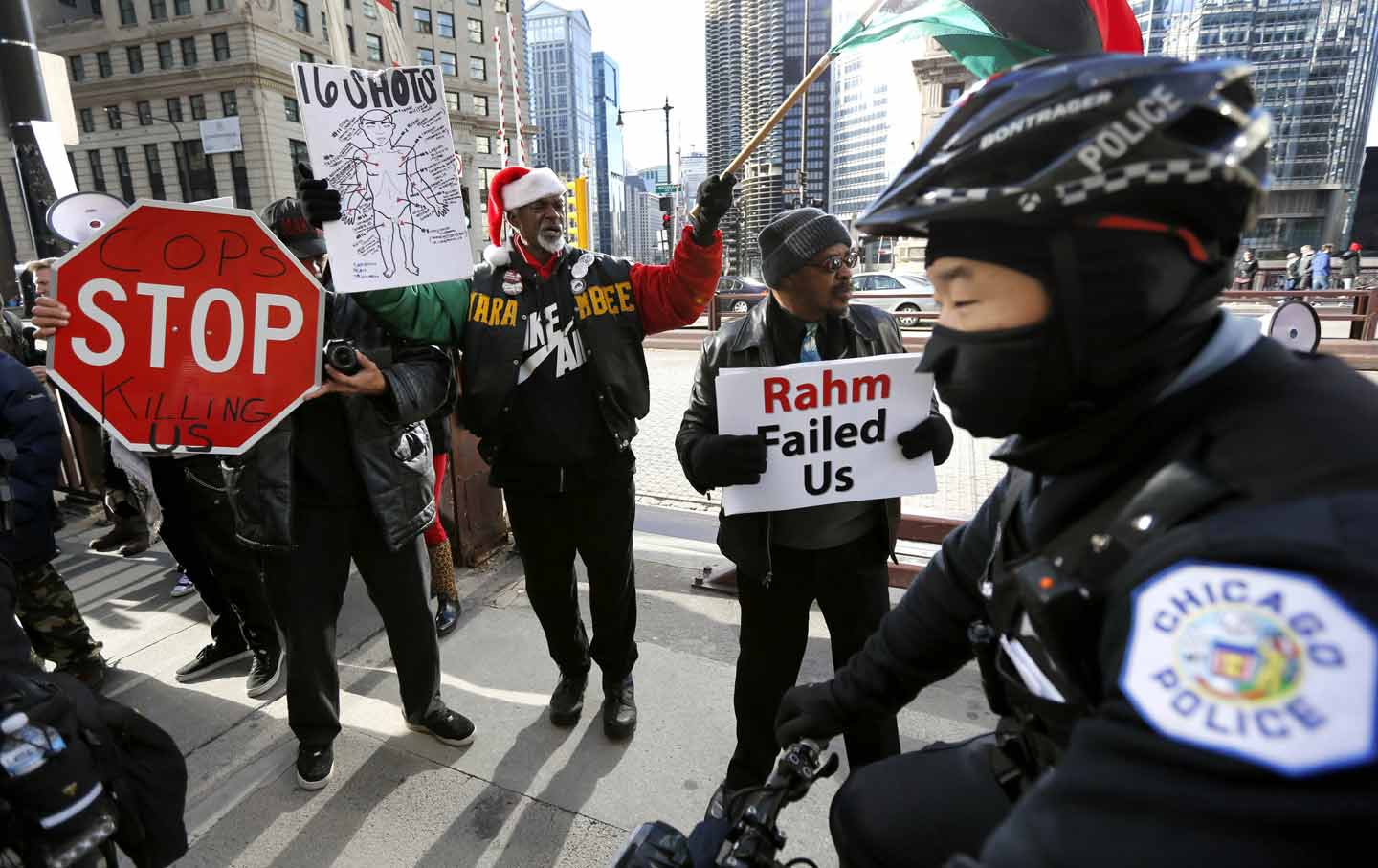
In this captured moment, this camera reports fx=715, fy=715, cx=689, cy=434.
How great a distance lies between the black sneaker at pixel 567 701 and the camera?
2.98 meters

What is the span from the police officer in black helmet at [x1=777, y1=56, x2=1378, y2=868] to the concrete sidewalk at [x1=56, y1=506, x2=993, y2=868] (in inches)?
62.0

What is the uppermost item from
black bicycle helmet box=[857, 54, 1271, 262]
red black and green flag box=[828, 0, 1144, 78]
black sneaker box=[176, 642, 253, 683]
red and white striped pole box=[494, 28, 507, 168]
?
red and white striped pole box=[494, 28, 507, 168]

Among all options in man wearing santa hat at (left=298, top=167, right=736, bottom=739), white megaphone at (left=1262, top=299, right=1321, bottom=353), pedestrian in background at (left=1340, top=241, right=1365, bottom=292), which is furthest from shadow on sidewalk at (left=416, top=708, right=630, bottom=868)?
pedestrian in background at (left=1340, top=241, right=1365, bottom=292)

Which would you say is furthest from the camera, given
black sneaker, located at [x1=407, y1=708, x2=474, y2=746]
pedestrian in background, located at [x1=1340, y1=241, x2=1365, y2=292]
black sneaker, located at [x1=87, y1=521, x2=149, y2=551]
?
pedestrian in background, located at [x1=1340, y1=241, x2=1365, y2=292]

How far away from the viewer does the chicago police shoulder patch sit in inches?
21.4

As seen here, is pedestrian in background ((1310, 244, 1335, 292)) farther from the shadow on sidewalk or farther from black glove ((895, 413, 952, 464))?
the shadow on sidewalk

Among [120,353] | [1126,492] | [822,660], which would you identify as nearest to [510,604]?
[822,660]

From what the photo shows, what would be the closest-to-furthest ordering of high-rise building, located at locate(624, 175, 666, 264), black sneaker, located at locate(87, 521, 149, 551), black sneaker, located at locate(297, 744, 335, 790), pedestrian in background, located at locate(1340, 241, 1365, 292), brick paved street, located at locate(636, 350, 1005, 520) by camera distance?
1. black sneaker, located at locate(297, 744, 335, 790)
2. black sneaker, located at locate(87, 521, 149, 551)
3. brick paved street, located at locate(636, 350, 1005, 520)
4. pedestrian in background, located at locate(1340, 241, 1365, 292)
5. high-rise building, located at locate(624, 175, 666, 264)

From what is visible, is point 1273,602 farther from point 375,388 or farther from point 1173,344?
point 375,388

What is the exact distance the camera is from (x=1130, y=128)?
0.83m

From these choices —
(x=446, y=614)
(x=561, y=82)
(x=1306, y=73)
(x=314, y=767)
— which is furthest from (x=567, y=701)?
(x=561, y=82)

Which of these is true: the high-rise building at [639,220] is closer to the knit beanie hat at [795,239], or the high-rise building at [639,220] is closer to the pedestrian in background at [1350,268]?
the pedestrian in background at [1350,268]

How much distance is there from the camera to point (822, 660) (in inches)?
134

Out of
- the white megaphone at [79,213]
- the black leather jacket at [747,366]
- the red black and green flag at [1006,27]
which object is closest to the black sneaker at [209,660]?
the white megaphone at [79,213]
